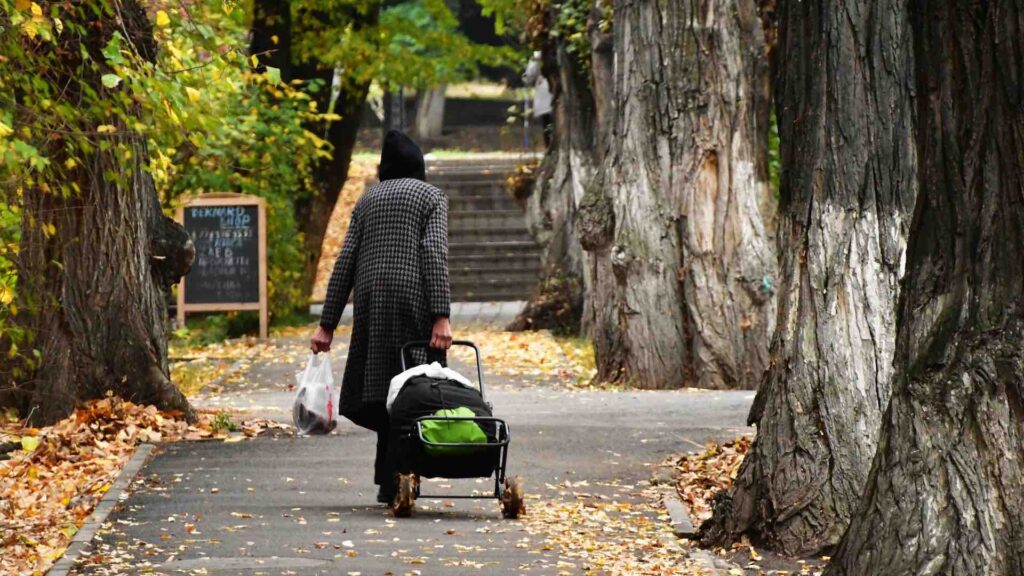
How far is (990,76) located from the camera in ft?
18.8

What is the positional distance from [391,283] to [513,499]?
1297 millimetres

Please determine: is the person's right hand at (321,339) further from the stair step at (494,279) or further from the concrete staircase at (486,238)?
the stair step at (494,279)

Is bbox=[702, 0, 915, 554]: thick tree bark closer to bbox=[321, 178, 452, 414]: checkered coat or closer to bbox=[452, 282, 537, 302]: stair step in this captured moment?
bbox=[321, 178, 452, 414]: checkered coat

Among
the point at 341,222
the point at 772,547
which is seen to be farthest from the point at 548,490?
the point at 341,222

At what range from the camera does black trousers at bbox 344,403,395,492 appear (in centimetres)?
900

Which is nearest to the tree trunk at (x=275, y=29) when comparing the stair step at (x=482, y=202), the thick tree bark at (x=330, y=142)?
the thick tree bark at (x=330, y=142)

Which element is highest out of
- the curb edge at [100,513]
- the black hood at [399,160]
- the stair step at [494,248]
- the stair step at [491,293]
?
the black hood at [399,160]

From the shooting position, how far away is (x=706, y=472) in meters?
10.6

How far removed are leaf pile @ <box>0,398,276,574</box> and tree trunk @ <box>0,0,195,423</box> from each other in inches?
7.5

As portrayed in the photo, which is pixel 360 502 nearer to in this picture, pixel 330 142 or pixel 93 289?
pixel 93 289

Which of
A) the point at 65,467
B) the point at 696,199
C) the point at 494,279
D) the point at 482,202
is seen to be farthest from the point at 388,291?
the point at 482,202

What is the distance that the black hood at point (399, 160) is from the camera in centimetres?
940

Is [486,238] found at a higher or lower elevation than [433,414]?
lower

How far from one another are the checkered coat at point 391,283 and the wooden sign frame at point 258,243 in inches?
545
